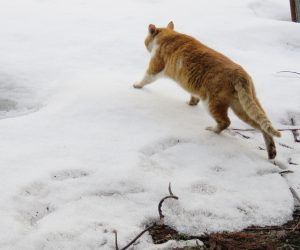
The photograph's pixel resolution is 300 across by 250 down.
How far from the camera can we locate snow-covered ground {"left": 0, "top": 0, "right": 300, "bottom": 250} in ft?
9.75

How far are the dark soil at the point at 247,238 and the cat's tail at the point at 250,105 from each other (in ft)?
3.18

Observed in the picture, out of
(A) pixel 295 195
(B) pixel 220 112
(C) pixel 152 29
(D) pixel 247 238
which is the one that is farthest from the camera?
(C) pixel 152 29

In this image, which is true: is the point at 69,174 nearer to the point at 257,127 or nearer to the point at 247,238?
the point at 247,238

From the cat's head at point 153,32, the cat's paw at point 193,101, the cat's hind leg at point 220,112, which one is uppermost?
the cat's head at point 153,32

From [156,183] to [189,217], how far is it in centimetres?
43

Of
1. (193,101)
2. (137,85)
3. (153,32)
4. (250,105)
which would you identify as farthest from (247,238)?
(153,32)

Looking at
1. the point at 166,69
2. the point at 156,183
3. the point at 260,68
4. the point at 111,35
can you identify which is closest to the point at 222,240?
the point at 156,183

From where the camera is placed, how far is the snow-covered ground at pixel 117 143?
9.75 feet

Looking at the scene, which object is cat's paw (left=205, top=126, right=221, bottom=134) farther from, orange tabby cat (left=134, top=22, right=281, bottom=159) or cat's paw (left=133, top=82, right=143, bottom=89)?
cat's paw (left=133, top=82, right=143, bottom=89)

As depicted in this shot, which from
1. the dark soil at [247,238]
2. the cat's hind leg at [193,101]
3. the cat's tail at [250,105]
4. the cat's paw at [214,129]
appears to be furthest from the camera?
the cat's hind leg at [193,101]

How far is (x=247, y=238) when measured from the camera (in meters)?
2.87

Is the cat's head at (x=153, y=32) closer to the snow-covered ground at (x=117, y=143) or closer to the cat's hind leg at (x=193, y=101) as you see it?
the snow-covered ground at (x=117, y=143)

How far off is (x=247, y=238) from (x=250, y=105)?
136 cm

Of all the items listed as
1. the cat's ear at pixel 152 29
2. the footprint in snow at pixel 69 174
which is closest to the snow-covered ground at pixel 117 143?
the footprint in snow at pixel 69 174
